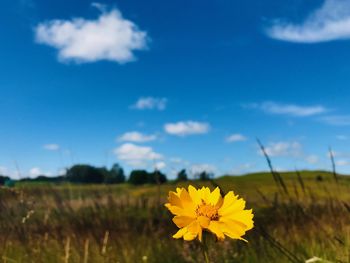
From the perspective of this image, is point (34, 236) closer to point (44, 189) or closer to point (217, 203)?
point (44, 189)

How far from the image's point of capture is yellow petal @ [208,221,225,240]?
1.15m

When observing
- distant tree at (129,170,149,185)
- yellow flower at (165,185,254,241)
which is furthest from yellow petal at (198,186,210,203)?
distant tree at (129,170,149,185)

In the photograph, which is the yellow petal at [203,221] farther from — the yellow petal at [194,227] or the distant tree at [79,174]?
the distant tree at [79,174]

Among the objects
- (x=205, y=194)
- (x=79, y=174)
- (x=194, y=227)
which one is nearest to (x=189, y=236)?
(x=194, y=227)

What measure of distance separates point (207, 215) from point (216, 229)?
51 mm

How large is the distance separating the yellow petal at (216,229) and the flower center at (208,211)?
0.07ft

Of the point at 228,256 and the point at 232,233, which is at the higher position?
the point at 232,233

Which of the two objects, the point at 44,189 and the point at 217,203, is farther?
the point at 44,189

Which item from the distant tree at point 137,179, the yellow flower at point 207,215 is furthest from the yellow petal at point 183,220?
the distant tree at point 137,179

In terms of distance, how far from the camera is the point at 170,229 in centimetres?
654

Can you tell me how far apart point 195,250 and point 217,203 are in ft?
10.9

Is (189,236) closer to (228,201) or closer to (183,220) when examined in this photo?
(183,220)

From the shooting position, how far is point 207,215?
1226mm

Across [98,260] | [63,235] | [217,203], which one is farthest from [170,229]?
[217,203]
